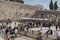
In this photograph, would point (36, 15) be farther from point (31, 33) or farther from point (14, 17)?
point (31, 33)

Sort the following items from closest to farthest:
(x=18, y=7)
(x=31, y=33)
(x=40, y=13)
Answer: (x=31, y=33)
(x=40, y=13)
(x=18, y=7)

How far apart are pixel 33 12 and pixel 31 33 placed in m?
24.3

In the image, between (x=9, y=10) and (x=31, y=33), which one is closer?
(x=31, y=33)

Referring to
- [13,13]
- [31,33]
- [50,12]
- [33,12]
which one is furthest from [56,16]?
[31,33]

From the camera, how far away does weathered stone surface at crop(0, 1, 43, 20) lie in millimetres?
44938

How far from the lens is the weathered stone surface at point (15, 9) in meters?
44.9

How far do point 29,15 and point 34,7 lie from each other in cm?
205

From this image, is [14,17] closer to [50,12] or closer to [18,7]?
[18,7]

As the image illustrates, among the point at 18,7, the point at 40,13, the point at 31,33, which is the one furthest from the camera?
the point at 18,7

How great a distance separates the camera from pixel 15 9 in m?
45.9

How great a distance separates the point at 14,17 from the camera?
4456 centimetres

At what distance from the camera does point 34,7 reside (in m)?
46.5

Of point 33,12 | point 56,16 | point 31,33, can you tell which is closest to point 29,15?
point 33,12

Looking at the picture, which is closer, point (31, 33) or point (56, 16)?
point (31, 33)
